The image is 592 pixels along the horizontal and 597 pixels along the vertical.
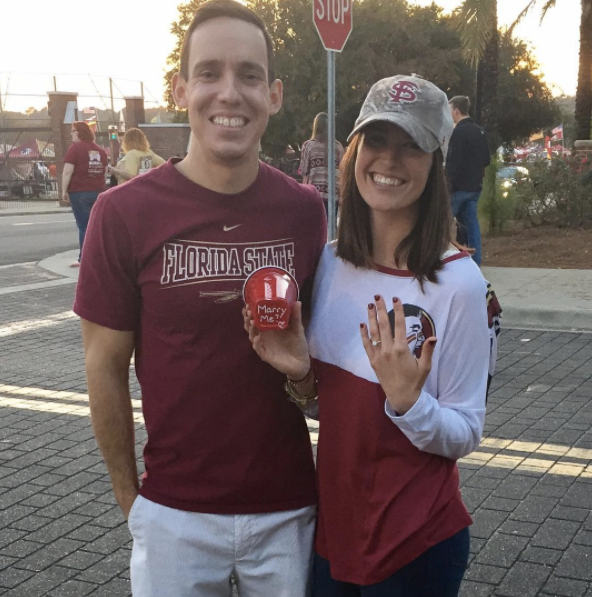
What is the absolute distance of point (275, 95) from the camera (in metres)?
2.16

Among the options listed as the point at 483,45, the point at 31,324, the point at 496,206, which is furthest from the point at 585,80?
the point at 31,324

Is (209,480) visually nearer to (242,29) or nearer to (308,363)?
(308,363)

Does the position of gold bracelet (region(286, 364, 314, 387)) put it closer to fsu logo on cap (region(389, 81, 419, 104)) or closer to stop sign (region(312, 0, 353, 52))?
fsu logo on cap (region(389, 81, 419, 104))

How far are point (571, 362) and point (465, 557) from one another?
204 inches

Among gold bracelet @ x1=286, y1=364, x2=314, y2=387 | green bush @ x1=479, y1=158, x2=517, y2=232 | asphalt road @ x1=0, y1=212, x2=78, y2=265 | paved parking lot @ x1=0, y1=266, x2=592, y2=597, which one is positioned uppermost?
gold bracelet @ x1=286, y1=364, x2=314, y2=387

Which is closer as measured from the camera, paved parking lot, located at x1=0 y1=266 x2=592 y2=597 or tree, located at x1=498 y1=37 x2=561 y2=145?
paved parking lot, located at x1=0 y1=266 x2=592 y2=597

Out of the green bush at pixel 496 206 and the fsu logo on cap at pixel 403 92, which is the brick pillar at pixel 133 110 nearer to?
the green bush at pixel 496 206

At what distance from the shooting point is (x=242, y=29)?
6.47 feet

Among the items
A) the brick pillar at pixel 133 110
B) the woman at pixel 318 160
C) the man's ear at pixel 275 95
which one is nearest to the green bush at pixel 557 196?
the woman at pixel 318 160

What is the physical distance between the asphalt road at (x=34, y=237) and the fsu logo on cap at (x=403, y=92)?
41.3ft

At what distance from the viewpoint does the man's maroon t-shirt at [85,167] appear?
12.0m

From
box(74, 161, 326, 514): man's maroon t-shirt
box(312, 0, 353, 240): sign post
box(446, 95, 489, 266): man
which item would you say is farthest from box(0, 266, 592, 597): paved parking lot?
box(446, 95, 489, 266): man

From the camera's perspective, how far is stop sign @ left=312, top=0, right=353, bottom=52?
22.6 feet

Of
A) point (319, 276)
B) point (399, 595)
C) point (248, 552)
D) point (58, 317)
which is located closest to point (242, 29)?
point (319, 276)
